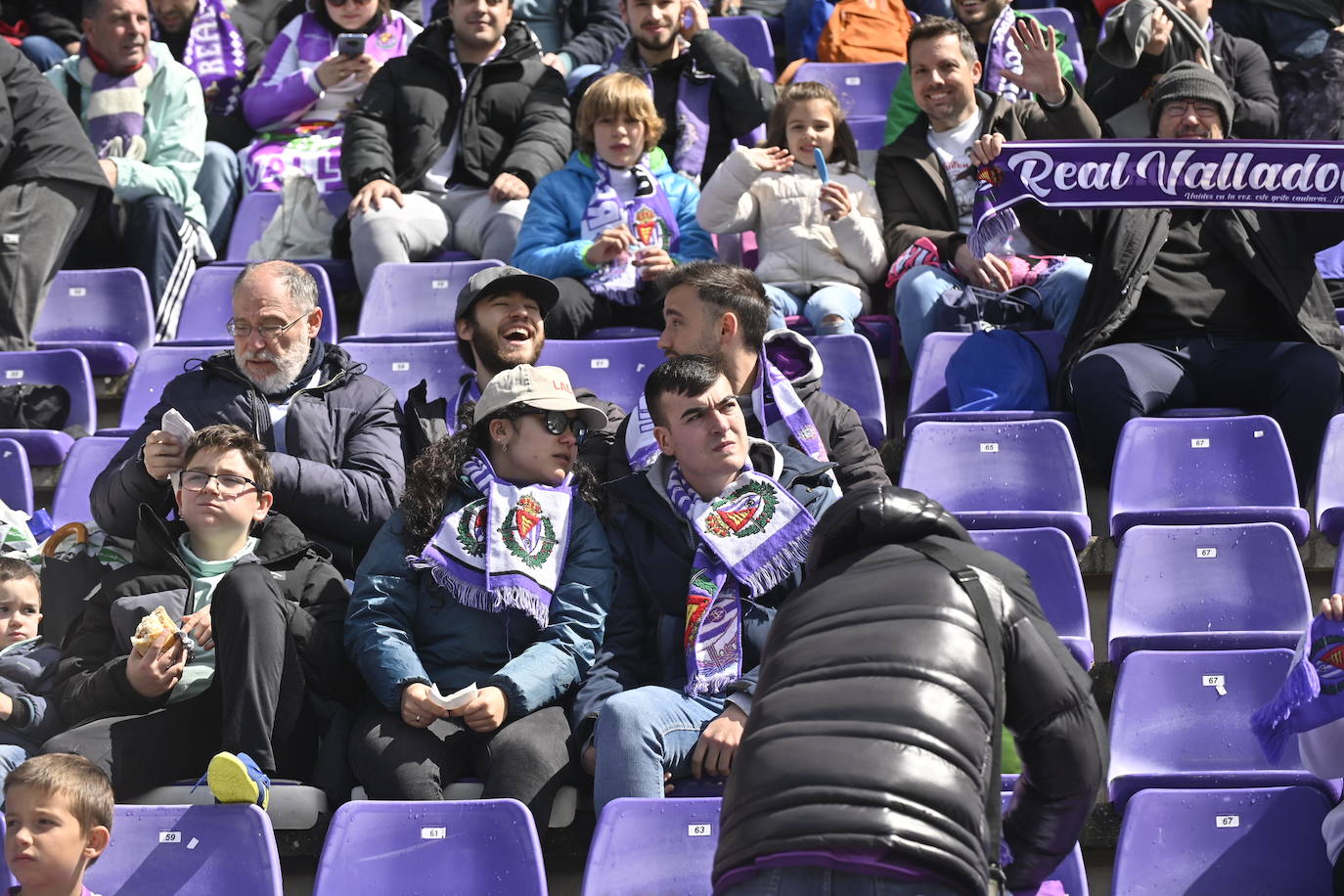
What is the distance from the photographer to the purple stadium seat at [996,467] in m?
4.87

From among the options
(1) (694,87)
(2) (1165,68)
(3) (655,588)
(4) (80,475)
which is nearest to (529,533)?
(3) (655,588)

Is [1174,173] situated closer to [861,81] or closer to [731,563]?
[731,563]

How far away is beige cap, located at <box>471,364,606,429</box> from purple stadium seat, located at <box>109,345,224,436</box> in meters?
1.52

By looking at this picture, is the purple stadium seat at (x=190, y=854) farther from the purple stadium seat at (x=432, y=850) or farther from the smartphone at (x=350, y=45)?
the smartphone at (x=350, y=45)

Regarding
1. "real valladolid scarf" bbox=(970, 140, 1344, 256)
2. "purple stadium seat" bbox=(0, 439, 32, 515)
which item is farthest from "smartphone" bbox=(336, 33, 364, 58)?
"real valladolid scarf" bbox=(970, 140, 1344, 256)

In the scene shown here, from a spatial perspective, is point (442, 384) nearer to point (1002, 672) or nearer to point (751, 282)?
point (751, 282)

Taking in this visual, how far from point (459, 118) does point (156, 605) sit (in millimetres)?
2936

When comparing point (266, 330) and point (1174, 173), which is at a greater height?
point (1174, 173)

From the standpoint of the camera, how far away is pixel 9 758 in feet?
12.8

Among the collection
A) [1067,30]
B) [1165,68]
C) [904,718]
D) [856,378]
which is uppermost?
[904,718]

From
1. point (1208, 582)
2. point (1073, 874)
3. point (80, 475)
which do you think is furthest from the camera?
point (80, 475)

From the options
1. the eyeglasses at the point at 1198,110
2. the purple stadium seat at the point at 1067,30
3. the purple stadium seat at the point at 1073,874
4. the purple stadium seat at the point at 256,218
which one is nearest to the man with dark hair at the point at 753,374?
the purple stadium seat at the point at 1073,874

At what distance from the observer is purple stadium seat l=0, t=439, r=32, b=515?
5.05 metres

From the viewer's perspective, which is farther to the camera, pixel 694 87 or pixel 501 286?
pixel 694 87
